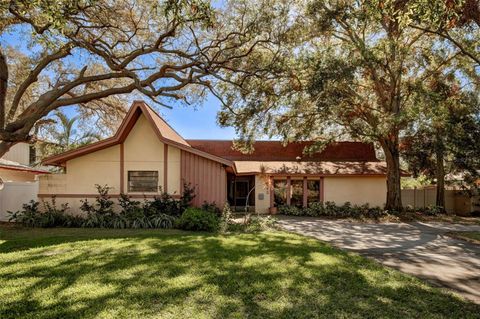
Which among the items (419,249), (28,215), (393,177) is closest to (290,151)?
(393,177)

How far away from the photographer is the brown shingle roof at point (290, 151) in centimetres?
2211

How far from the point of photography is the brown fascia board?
1319 centimetres

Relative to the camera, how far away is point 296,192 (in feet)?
65.4

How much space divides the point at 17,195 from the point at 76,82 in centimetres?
611

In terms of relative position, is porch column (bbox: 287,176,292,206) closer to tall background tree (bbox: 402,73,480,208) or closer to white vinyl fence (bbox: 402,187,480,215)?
tall background tree (bbox: 402,73,480,208)

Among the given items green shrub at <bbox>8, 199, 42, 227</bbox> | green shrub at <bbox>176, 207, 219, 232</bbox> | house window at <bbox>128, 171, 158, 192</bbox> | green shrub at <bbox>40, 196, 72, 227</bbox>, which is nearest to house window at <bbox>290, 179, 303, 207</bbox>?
green shrub at <bbox>176, 207, 219, 232</bbox>

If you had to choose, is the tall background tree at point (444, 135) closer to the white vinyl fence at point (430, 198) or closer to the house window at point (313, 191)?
the white vinyl fence at point (430, 198)

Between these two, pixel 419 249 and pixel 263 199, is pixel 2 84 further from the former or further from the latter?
pixel 419 249

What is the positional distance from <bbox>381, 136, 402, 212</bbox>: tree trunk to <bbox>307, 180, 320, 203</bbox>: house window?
4051 millimetres

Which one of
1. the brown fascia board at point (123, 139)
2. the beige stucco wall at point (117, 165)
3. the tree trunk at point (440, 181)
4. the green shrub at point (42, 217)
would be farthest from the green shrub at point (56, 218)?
the tree trunk at point (440, 181)

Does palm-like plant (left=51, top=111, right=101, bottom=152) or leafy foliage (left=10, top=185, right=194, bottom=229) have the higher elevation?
palm-like plant (left=51, top=111, right=101, bottom=152)

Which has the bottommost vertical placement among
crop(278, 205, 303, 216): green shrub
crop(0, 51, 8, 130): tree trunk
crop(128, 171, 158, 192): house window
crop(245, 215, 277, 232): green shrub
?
crop(278, 205, 303, 216): green shrub

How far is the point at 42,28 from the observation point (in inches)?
358

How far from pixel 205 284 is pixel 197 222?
6151 millimetres
